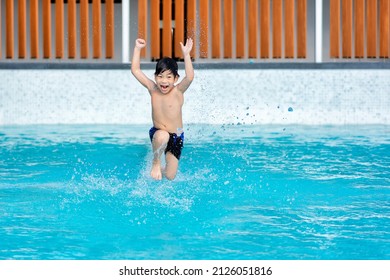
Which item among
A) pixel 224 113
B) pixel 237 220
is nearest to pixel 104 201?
pixel 237 220

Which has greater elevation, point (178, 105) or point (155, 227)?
point (178, 105)

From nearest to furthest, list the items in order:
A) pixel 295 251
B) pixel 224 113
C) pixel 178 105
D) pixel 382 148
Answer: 1. pixel 295 251
2. pixel 178 105
3. pixel 382 148
4. pixel 224 113

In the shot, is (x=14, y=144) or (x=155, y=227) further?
(x=14, y=144)

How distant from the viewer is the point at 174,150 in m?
7.91

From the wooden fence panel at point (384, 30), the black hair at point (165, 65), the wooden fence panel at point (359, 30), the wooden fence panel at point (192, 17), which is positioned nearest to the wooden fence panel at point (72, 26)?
the wooden fence panel at point (192, 17)

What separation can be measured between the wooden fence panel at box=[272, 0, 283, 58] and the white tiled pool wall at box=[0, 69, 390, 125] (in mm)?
490

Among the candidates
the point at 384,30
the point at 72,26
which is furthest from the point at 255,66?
the point at 72,26

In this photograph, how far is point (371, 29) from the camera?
51.1 ft

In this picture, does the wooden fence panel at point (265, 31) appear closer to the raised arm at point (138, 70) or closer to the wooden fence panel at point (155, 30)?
the wooden fence panel at point (155, 30)

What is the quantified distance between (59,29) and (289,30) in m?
3.91

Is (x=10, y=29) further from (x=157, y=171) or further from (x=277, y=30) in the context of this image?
(x=157, y=171)

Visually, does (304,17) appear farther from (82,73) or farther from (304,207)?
(304,207)

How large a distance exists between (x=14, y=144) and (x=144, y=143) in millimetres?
1731

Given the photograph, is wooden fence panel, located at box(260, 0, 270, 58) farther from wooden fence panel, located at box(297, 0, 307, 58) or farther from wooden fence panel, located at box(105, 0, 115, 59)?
wooden fence panel, located at box(105, 0, 115, 59)
